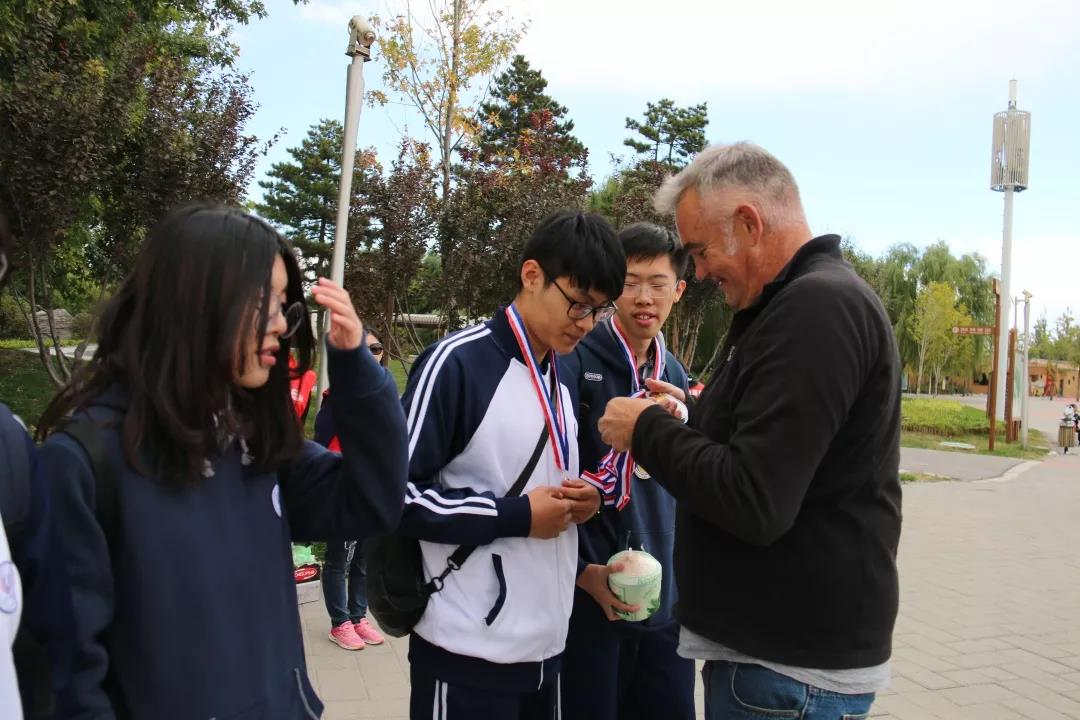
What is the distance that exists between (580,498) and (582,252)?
667mm

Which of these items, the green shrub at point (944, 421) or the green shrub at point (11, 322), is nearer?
the green shrub at point (944, 421)

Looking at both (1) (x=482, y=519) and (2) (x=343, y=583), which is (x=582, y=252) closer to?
(1) (x=482, y=519)

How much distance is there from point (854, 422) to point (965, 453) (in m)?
20.7

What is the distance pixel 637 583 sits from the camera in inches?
88.2

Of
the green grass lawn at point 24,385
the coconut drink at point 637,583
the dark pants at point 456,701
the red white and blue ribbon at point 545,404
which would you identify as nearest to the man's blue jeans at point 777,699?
the coconut drink at point 637,583

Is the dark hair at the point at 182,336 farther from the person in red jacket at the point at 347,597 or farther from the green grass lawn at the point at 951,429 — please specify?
the green grass lawn at the point at 951,429

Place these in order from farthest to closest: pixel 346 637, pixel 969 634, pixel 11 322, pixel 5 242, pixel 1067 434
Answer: pixel 11 322
pixel 1067 434
pixel 969 634
pixel 346 637
pixel 5 242

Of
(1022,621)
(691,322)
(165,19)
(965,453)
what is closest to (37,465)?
(1022,621)

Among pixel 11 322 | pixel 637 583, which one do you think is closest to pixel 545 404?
pixel 637 583

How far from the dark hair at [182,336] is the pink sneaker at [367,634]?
3.62m

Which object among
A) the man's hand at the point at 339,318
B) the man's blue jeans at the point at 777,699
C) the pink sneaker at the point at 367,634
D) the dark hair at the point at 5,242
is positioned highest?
the dark hair at the point at 5,242

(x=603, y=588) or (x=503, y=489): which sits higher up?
(x=503, y=489)

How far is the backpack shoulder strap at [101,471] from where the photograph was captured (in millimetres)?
1326

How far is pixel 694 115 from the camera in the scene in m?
35.8
